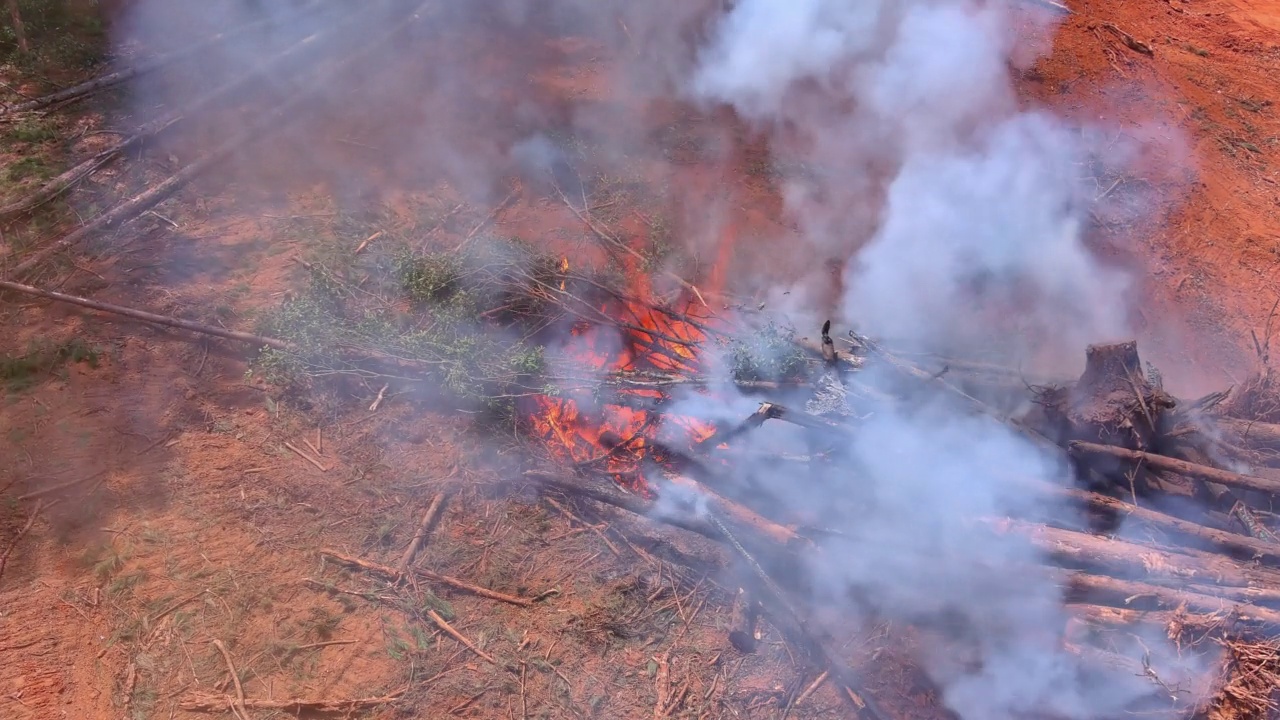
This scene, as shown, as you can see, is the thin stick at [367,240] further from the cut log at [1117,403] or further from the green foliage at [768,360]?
the cut log at [1117,403]

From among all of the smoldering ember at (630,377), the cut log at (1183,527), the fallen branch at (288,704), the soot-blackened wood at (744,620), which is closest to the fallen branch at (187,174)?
the smoldering ember at (630,377)

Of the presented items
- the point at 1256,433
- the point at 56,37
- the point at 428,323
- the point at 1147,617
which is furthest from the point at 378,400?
→ the point at 56,37

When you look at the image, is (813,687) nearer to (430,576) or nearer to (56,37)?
(430,576)

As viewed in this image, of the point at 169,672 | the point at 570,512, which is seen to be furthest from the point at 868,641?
the point at 169,672

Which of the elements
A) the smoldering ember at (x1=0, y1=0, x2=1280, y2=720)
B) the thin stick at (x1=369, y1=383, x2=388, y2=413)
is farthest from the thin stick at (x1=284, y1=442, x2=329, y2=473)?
the thin stick at (x1=369, y1=383, x2=388, y2=413)

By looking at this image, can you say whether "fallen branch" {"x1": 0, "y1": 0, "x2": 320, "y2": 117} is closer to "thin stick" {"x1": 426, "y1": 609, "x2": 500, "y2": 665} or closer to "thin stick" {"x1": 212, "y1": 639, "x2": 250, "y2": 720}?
"thin stick" {"x1": 212, "y1": 639, "x2": 250, "y2": 720}

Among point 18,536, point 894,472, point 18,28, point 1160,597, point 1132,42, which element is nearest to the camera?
point 1160,597

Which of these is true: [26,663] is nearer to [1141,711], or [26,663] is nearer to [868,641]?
[868,641]
